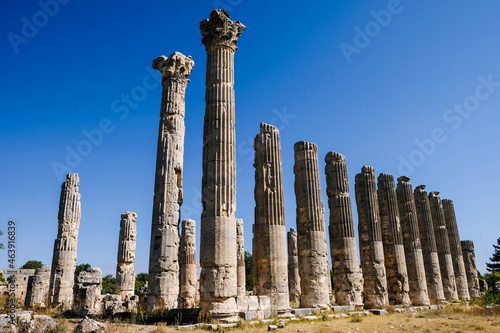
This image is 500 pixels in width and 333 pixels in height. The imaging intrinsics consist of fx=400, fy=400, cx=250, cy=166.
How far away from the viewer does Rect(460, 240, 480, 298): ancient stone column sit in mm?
35312

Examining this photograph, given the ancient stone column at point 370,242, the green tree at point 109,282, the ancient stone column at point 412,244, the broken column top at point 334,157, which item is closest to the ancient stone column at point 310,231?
the broken column top at point 334,157

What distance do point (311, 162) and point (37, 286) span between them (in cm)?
2048

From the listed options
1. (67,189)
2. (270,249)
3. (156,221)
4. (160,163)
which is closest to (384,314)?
(270,249)

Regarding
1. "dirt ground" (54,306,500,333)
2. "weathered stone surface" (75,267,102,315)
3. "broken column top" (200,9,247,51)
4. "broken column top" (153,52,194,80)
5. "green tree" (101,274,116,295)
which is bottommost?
Answer: "dirt ground" (54,306,500,333)

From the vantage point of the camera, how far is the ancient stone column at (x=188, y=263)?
957 inches

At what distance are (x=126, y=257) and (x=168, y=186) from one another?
10113 mm

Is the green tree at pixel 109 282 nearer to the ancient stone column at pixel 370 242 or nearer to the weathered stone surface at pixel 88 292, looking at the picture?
the weathered stone surface at pixel 88 292

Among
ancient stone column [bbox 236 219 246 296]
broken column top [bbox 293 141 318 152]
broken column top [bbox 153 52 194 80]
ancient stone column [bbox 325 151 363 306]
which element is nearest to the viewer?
broken column top [bbox 153 52 194 80]

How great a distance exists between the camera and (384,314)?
1942cm

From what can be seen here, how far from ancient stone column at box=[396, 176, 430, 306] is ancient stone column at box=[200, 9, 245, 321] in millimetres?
16878

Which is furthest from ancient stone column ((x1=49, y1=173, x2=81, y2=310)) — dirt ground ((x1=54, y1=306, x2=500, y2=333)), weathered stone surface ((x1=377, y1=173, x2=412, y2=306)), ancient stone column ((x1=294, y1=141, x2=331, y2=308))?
weathered stone surface ((x1=377, y1=173, x2=412, y2=306))

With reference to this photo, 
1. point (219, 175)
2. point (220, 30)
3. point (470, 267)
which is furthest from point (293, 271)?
point (220, 30)

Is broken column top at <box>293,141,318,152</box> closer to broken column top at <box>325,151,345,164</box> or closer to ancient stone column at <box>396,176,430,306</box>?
broken column top at <box>325,151,345,164</box>

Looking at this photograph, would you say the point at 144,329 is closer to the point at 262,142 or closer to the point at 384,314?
the point at 262,142
